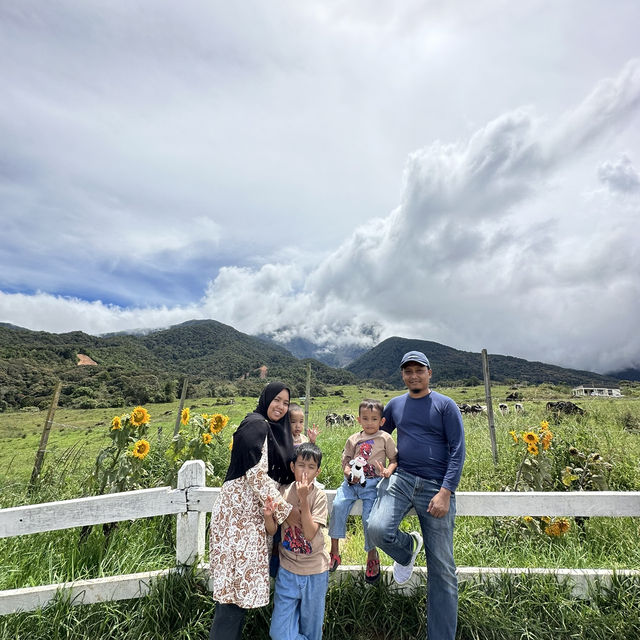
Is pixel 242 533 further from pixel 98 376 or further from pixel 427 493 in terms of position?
pixel 98 376

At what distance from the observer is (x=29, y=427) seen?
121 feet

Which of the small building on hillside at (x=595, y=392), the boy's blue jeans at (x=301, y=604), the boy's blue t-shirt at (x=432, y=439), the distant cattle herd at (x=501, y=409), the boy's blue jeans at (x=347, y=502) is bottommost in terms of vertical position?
the boy's blue jeans at (x=301, y=604)

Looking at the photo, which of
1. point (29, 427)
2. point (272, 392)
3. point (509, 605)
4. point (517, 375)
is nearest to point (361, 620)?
point (509, 605)

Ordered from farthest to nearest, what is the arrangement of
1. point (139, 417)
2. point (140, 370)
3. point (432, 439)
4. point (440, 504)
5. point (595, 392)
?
point (140, 370), point (595, 392), point (139, 417), point (432, 439), point (440, 504)

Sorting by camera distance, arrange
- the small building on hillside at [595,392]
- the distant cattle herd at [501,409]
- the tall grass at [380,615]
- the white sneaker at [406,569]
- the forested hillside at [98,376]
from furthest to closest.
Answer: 1. the forested hillside at [98,376]
2. the small building on hillside at [595,392]
3. the distant cattle herd at [501,409]
4. the white sneaker at [406,569]
5. the tall grass at [380,615]

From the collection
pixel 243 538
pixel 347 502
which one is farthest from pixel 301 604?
pixel 347 502

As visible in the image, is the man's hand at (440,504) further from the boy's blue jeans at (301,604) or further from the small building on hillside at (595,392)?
the small building on hillside at (595,392)

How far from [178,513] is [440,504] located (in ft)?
6.77

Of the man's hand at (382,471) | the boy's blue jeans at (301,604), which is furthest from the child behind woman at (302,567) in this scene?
the man's hand at (382,471)

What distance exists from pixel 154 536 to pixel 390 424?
115 inches

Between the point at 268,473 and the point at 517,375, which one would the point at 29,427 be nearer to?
the point at 268,473

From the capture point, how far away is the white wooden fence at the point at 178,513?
110 inches

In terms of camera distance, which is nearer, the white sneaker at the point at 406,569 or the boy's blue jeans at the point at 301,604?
the boy's blue jeans at the point at 301,604

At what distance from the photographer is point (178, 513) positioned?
2.89m
